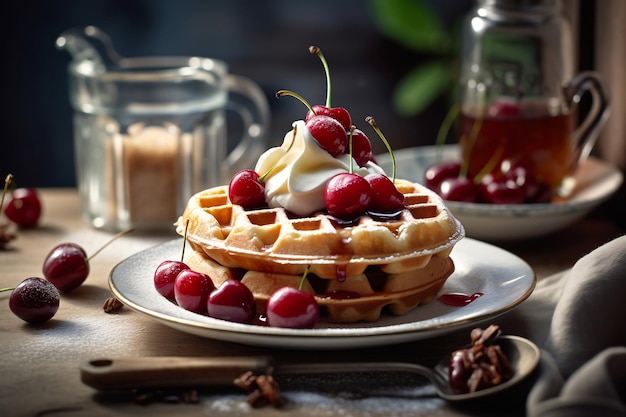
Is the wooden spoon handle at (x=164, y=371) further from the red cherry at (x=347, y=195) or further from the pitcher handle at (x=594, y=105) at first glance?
the pitcher handle at (x=594, y=105)

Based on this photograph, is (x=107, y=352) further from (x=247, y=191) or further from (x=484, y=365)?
(x=484, y=365)

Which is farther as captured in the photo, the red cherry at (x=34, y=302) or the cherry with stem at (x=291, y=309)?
the red cherry at (x=34, y=302)

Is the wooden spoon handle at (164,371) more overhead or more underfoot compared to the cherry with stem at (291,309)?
more underfoot

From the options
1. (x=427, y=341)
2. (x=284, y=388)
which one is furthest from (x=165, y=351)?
(x=427, y=341)

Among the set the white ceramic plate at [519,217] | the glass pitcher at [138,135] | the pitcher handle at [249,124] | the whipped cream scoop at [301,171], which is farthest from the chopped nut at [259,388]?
the pitcher handle at [249,124]

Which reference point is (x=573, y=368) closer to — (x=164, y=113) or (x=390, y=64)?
(x=164, y=113)
